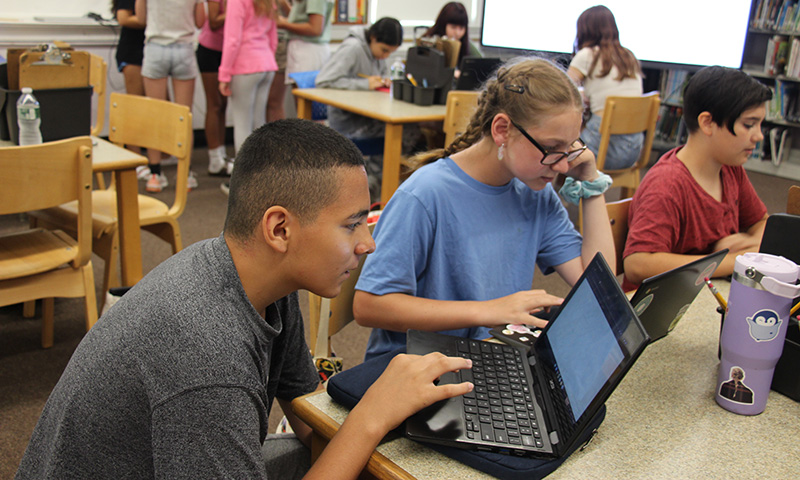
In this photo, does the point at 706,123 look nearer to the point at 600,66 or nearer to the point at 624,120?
the point at 624,120

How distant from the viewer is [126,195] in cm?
225

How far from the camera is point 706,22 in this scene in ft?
15.7

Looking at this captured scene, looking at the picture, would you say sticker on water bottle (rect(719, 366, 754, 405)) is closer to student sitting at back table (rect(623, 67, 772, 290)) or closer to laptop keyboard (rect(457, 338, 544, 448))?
laptop keyboard (rect(457, 338, 544, 448))

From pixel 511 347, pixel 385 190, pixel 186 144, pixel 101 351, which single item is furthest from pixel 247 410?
pixel 385 190

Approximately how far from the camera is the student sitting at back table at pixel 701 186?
1.58 meters

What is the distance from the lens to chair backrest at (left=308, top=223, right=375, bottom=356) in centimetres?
132

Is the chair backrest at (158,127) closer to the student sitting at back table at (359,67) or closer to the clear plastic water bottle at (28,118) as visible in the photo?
the clear plastic water bottle at (28,118)

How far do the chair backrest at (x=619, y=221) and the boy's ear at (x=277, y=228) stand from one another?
3.55 ft

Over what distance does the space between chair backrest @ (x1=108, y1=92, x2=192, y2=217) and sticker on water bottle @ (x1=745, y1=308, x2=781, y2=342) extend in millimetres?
2012

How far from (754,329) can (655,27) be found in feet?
15.0

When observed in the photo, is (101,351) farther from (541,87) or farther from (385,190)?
(385,190)

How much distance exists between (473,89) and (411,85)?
0.40m

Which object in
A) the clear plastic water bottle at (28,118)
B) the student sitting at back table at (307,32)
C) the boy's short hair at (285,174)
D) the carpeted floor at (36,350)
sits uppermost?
the student sitting at back table at (307,32)

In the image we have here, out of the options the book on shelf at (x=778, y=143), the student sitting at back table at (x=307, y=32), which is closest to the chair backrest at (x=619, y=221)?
the student sitting at back table at (x=307, y=32)
